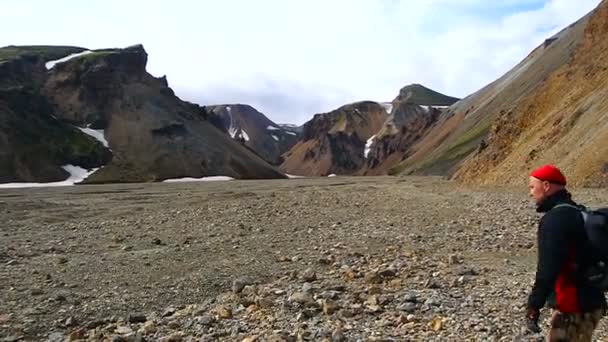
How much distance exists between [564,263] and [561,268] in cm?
6

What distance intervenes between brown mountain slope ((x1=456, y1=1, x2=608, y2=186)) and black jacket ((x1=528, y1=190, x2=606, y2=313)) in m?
32.2

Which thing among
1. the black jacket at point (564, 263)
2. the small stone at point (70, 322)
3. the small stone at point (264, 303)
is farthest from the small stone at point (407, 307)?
the small stone at point (70, 322)

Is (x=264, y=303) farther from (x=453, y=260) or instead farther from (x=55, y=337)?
(x=453, y=260)

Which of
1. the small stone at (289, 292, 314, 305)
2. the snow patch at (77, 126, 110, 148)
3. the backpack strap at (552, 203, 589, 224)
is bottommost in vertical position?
the small stone at (289, 292, 314, 305)

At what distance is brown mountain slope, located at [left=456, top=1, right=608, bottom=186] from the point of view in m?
38.6

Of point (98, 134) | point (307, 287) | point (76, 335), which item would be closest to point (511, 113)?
point (307, 287)

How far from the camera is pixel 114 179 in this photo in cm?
14100

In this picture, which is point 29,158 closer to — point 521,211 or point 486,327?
point 521,211

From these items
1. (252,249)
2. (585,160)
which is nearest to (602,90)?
(585,160)

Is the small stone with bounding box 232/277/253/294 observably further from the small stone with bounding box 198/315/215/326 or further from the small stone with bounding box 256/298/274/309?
the small stone with bounding box 198/315/215/326

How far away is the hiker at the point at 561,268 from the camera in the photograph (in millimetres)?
5898

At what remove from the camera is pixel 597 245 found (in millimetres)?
5754

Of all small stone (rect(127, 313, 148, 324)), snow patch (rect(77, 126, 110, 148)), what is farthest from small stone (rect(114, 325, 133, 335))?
snow patch (rect(77, 126, 110, 148))

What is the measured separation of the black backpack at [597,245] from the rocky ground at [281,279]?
3.75m
